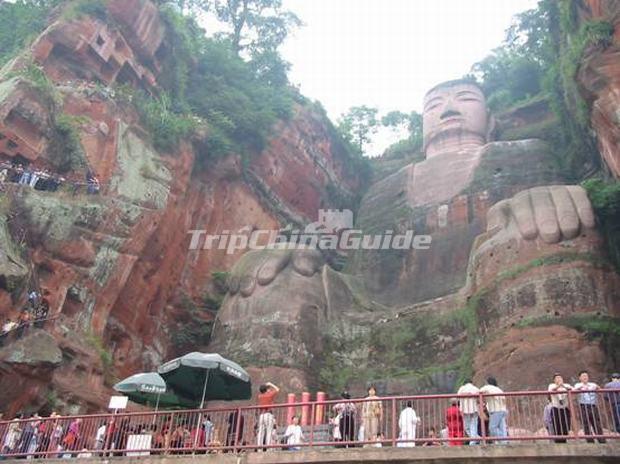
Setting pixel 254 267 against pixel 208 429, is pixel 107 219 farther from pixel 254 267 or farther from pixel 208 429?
pixel 208 429

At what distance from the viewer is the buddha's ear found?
38125mm

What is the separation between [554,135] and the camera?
3378 cm

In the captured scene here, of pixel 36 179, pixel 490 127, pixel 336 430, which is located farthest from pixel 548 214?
pixel 490 127

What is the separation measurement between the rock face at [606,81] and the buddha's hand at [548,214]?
1762 millimetres

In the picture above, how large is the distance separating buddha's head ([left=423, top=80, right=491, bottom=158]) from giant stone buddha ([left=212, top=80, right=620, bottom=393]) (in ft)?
5.72

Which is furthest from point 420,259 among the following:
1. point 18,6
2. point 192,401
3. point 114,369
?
point 18,6

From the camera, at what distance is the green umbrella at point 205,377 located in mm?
13500

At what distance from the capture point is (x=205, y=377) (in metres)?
14.1

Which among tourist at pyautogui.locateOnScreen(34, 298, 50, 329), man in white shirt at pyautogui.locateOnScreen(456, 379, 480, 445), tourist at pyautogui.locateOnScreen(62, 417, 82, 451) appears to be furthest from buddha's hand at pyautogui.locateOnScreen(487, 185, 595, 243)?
tourist at pyautogui.locateOnScreen(62, 417, 82, 451)

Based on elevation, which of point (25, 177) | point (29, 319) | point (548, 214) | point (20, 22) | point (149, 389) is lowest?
point (149, 389)

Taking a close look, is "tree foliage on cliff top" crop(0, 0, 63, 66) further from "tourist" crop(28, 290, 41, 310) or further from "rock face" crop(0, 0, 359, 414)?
"tourist" crop(28, 290, 41, 310)

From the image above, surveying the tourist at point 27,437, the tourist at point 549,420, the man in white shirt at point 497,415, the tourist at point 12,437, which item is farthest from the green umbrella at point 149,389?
the tourist at point 549,420

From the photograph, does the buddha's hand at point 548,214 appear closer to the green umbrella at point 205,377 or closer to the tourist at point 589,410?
the tourist at point 589,410

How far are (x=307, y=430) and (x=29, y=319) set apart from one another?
910cm
